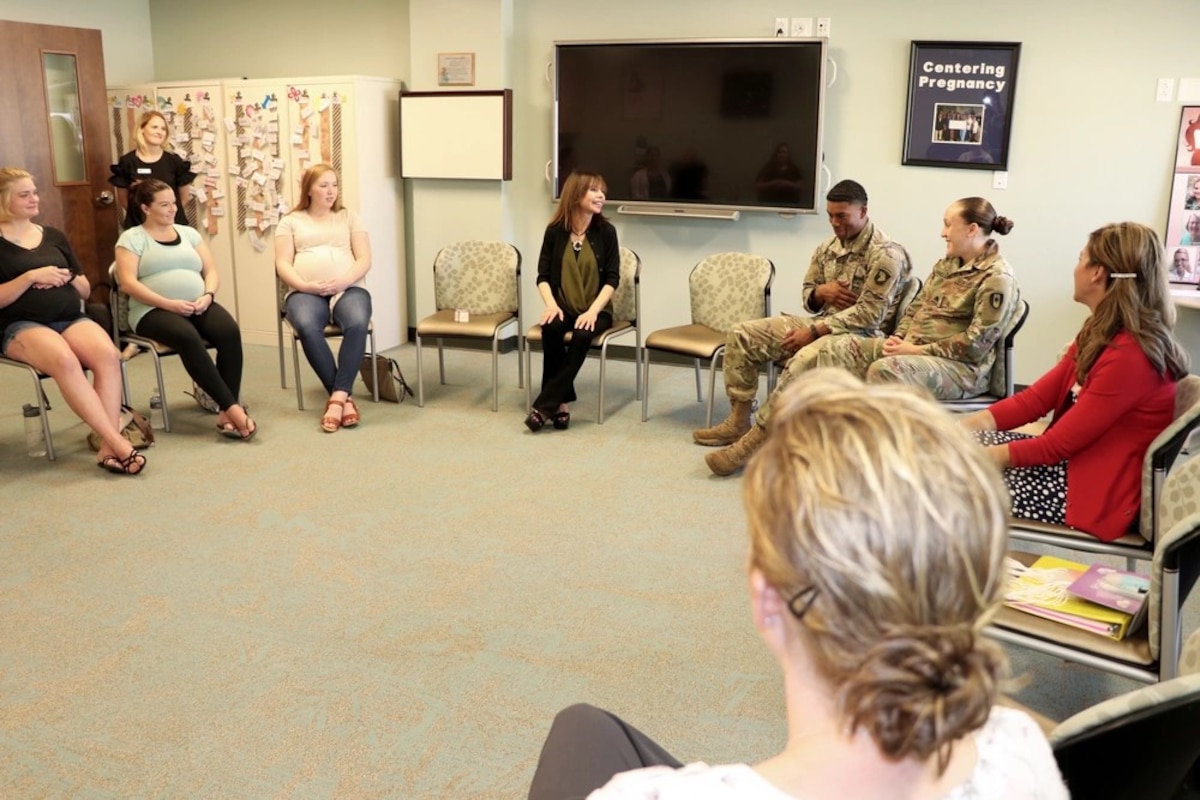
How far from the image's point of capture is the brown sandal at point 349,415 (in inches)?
182

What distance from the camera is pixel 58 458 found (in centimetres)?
416

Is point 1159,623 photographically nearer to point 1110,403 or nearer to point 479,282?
point 1110,403

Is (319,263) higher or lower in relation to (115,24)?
lower

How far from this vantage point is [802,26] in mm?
5297

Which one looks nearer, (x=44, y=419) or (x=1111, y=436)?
(x=1111, y=436)

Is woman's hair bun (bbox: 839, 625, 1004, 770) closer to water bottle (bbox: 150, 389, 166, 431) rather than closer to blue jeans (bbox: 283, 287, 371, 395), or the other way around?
blue jeans (bbox: 283, 287, 371, 395)

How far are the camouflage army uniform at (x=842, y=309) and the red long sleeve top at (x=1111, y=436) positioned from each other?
1624 mm

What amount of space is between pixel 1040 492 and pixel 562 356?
2670mm

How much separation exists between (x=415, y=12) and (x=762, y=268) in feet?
9.19

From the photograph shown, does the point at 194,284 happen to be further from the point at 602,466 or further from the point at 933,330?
the point at 933,330

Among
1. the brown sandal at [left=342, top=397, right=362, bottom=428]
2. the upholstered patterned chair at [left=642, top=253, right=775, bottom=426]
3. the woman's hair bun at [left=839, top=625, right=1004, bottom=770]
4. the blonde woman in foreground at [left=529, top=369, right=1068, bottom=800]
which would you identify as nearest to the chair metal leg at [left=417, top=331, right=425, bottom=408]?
the brown sandal at [left=342, top=397, right=362, bottom=428]

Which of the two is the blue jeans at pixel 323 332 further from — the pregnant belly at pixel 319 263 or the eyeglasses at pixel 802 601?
the eyeglasses at pixel 802 601

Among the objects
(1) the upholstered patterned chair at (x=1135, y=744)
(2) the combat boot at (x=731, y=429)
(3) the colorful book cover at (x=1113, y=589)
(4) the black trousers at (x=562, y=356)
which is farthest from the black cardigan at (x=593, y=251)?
(1) the upholstered patterned chair at (x=1135, y=744)

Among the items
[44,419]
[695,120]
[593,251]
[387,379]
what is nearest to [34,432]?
[44,419]
